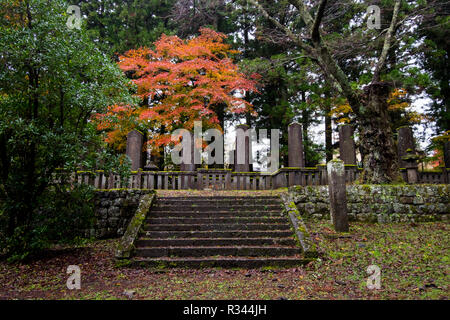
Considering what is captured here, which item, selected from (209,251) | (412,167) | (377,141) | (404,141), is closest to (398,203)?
(377,141)

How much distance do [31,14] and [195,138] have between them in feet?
21.1

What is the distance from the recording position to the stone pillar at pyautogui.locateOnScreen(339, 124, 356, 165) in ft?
35.9

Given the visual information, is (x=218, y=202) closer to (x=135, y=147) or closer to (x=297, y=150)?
(x=297, y=150)

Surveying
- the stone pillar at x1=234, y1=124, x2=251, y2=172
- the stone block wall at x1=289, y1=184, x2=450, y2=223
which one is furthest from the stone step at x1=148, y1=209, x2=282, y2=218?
the stone pillar at x1=234, y1=124, x2=251, y2=172

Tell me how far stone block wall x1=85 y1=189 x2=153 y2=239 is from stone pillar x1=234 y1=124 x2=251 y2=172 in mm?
4324

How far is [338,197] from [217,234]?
2.80 m

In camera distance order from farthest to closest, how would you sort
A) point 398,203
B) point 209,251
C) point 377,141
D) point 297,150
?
point 297,150
point 377,141
point 398,203
point 209,251

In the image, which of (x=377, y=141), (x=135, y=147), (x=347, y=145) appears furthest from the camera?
(x=347, y=145)

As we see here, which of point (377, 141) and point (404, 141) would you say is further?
point (404, 141)

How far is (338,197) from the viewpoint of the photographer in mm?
6160

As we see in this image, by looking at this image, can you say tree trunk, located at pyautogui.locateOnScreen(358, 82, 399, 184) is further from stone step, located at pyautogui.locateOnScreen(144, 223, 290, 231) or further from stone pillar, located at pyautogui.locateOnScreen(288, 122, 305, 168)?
stone step, located at pyautogui.locateOnScreen(144, 223, 290, 231)

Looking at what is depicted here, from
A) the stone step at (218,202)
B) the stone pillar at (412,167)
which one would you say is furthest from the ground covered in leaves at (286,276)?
the stone pillar at (412,167)

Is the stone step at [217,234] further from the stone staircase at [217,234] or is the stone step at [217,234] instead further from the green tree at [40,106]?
the green tree at [40,106]

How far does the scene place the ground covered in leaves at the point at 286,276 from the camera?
365cm
